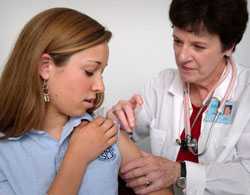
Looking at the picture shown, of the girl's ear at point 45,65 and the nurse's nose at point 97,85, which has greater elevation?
the girl's ear at point 45,65

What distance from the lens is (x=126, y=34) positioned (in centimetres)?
225

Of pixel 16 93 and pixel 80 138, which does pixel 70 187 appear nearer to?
pixel 80 138

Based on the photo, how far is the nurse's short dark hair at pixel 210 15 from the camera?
Result: 4.52ft

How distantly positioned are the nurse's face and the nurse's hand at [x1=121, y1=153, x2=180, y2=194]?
1.36 ft

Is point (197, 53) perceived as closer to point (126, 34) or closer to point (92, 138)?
point (92, 138)

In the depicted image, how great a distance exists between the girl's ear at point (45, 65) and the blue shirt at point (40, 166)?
0.19 m

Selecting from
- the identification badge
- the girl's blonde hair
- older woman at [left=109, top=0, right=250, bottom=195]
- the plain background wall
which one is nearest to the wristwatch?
older woman at [left=109, top=0, right=250, bottom=195]

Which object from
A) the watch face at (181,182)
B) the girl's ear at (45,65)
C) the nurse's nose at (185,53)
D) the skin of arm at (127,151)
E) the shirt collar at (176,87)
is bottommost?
the watch face at (181,182)

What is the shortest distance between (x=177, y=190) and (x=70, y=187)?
63 cm

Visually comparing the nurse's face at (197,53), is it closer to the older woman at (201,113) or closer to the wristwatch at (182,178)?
the older woman at (201,113)

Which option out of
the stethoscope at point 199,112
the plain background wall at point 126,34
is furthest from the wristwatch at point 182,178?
the plain background wall at point 126,34

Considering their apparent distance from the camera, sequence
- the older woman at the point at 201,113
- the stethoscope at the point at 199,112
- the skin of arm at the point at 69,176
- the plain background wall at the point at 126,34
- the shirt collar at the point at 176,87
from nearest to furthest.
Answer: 1. the skin of arm at the point at 69,176
2. the older woman at the point at 201,113
3. the stethoscope at the point at 199,112
4. the shirt collar at the point at 176,87
5. the plain background wall at the point at 126,34

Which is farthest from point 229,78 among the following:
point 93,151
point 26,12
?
point 26,12

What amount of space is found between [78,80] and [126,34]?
1.18m
